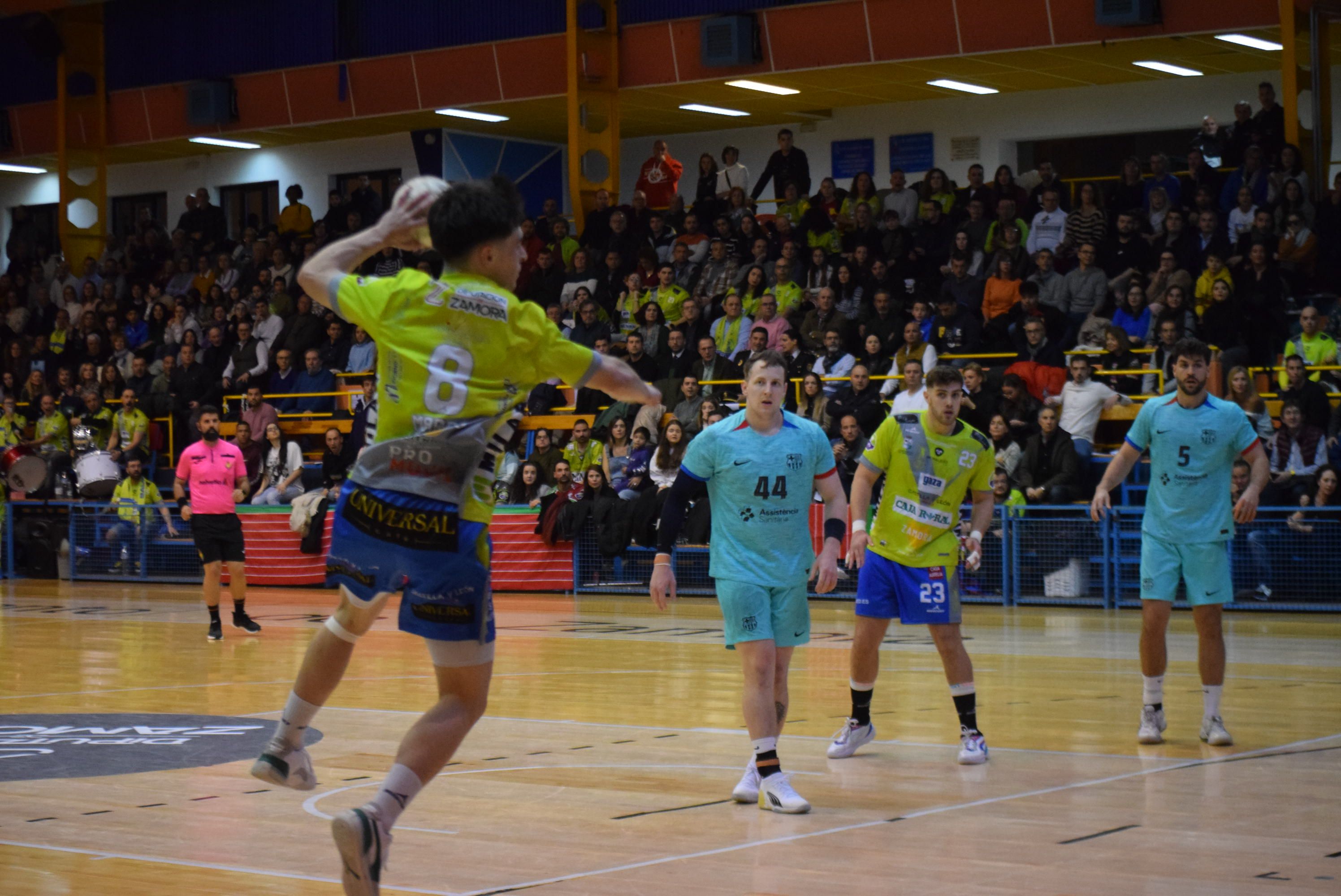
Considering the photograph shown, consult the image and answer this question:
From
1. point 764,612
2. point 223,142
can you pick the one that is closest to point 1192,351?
point 764,612

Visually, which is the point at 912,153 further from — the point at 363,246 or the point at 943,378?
the point at 363,246

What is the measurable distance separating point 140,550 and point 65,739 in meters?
14.4

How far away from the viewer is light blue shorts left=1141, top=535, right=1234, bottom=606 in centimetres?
911

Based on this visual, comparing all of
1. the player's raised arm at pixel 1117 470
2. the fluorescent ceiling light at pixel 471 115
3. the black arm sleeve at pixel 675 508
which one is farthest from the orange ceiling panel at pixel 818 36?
the black arm sleeve at pixel 675 508

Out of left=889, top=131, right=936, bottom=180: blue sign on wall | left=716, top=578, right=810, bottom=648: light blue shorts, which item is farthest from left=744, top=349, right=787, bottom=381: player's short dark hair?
left=889, top=131, right=936, bottom=180: blue sign on wall

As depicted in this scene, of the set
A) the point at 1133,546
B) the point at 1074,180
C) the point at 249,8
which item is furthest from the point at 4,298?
the point at 1133,546

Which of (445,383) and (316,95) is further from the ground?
(316,95)

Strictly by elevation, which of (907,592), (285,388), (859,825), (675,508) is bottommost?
(859,825)

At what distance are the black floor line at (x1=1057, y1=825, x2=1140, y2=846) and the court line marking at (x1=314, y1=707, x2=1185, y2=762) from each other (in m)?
1.80

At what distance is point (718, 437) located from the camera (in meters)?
7.79

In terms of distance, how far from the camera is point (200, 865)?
20.1 feet

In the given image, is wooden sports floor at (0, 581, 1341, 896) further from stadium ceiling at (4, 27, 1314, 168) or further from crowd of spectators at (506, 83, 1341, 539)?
stadium ceiling at (4, 27, 1314, 168)

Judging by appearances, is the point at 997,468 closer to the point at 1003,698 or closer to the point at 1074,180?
the point at 1003,698

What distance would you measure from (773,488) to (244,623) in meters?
9.98
